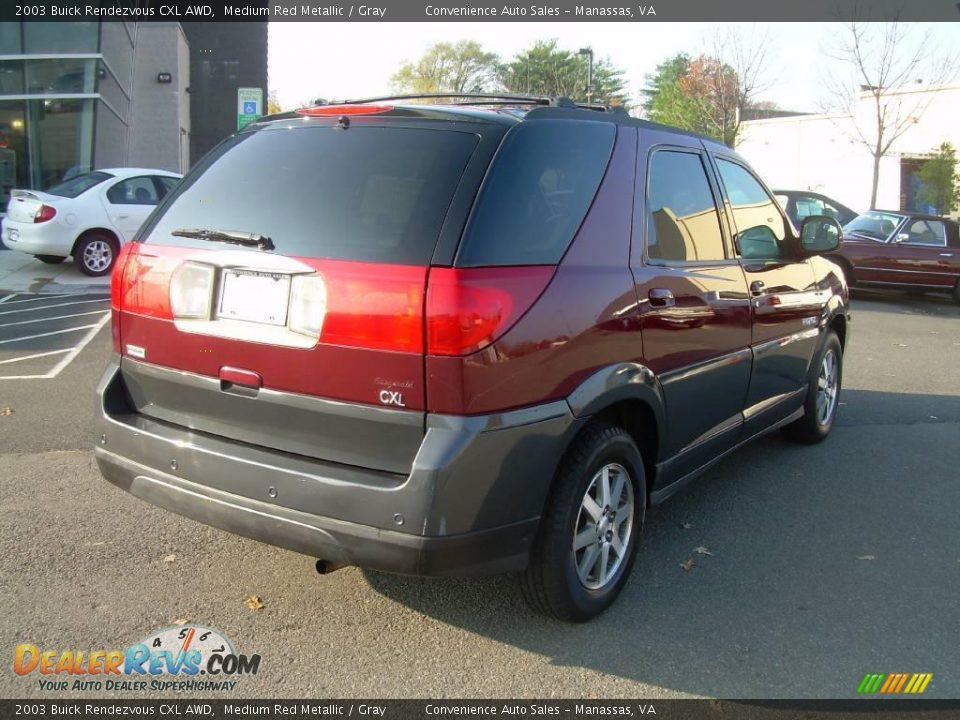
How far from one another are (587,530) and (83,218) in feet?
39.9

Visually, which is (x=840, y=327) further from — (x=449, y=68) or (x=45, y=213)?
(x=449, y=68)

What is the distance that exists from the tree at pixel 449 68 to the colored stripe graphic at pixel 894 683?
187 feet

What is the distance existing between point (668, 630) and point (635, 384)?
3.09 feet

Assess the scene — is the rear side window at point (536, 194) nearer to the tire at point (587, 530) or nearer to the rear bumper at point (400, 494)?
the rear bumper at point (400, 494)

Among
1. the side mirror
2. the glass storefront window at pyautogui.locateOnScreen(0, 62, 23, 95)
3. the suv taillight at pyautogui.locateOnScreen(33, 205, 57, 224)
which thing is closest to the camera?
the side mirror

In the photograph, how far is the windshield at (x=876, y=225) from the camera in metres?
15.1

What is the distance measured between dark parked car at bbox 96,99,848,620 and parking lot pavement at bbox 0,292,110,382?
179 inches

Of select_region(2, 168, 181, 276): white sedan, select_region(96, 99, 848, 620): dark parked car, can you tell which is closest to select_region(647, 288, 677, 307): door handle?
select_region(96, 99, 848, 620): dark parked car

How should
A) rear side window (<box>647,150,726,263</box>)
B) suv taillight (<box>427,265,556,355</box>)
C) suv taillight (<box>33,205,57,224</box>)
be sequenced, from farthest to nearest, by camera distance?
suv taillight (<box>33,205,57,224</box>)
rear side window (<box>647,150,726,263</box>)
suv taillight (<box>427,265,556,355</box>)

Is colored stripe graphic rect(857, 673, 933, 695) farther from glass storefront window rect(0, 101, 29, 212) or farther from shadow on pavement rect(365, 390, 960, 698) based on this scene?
glass storefront window rect(0, 101, 29, 212)

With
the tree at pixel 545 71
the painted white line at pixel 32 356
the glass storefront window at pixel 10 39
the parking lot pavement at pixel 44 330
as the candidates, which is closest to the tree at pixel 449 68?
the tree at pixel 545 71


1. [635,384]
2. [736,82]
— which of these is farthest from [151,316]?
[736,82]

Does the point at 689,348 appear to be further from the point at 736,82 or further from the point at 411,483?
the point at 736,82

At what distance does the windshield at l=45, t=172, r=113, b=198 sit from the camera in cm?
1370
